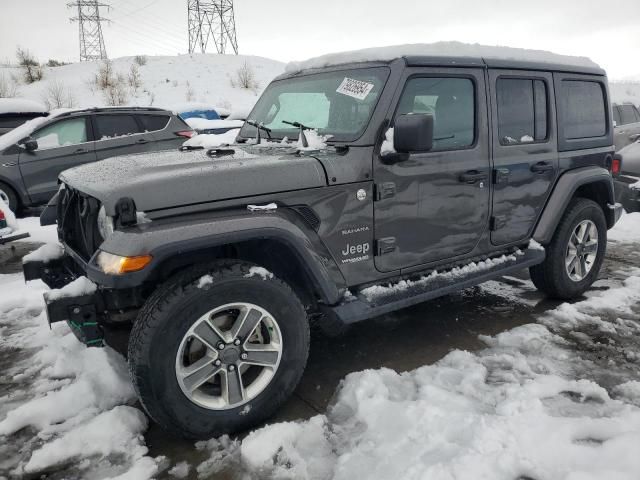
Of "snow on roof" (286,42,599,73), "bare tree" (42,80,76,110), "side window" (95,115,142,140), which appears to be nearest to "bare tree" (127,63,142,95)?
"bare tree" (42,80,76,110)

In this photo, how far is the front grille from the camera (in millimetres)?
2723

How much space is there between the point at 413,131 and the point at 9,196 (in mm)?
7234

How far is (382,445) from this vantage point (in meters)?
2.38

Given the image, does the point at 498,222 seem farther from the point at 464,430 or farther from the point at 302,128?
the point at 464,430

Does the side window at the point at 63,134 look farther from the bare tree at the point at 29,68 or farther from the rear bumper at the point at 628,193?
the bare tree at the point at 29,68

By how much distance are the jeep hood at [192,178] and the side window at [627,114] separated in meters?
11.8

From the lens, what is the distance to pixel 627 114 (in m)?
12.0

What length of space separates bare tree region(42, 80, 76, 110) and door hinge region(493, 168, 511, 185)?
23383mm

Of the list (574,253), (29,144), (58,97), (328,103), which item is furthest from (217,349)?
(58,97)

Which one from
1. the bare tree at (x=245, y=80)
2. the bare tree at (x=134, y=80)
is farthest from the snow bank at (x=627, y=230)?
the bare tree at (x=245, y=80)

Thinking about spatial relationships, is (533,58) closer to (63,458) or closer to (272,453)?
(272,453)

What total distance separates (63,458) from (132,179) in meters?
1.42

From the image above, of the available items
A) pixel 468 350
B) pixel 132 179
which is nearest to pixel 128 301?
pixel 132 179

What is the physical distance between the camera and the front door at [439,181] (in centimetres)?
307
